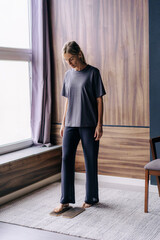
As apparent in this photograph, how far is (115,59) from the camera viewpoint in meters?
3.88

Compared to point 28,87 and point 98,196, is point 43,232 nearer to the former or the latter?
point 98,196

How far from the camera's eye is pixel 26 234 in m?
2.66

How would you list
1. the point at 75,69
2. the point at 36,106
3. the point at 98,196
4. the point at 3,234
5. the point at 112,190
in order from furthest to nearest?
the point at 36,106, the point at 112,190, the point at 98,196, the point at 75,69, the point at 3,234

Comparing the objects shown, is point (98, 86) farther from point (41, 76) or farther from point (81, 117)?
point (41, 76)

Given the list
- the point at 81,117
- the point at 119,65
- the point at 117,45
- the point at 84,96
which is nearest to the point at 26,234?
the point at 81,117

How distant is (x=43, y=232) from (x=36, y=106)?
5.94 feet

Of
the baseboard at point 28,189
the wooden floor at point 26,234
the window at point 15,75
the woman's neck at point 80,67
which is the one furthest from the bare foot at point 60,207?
the woman's neck at point 80,67

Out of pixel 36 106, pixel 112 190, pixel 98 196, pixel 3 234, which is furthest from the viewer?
pixel 36 106

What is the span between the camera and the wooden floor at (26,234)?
2590mm

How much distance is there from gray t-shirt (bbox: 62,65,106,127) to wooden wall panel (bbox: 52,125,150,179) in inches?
33.9

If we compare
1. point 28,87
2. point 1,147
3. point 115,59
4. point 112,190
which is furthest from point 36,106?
point 112,190

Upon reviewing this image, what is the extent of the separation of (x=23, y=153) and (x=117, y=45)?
1573 millimetres

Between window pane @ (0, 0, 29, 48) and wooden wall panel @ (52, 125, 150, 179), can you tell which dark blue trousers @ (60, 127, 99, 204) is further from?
window pane @ (0, 0, 29, 48)

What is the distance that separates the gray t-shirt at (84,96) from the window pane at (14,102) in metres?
1.02
